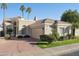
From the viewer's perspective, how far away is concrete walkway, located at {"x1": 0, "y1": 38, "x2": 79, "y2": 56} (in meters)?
14.6

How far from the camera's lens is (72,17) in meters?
14.7

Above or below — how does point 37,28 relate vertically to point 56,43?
above

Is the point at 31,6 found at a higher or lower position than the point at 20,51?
higher

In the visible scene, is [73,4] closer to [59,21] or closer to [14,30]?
[59,21]

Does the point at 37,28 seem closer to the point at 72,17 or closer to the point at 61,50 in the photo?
the point at 61,50

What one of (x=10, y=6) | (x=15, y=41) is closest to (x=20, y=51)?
(x=15, y=41)

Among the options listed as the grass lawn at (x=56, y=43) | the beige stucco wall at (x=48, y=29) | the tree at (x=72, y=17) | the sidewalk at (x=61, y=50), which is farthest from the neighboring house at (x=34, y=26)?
the sidewalk at (x=61, y=50)

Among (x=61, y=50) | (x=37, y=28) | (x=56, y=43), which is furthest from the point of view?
(x=37, y=28)

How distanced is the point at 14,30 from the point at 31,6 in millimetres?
868

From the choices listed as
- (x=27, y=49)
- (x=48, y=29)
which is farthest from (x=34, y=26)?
(x=27, y=49)

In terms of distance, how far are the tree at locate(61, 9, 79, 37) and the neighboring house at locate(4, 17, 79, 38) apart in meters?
0.11

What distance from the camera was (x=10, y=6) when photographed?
1465cm

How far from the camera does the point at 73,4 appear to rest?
47.3 ft

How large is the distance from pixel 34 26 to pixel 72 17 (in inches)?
44.1
